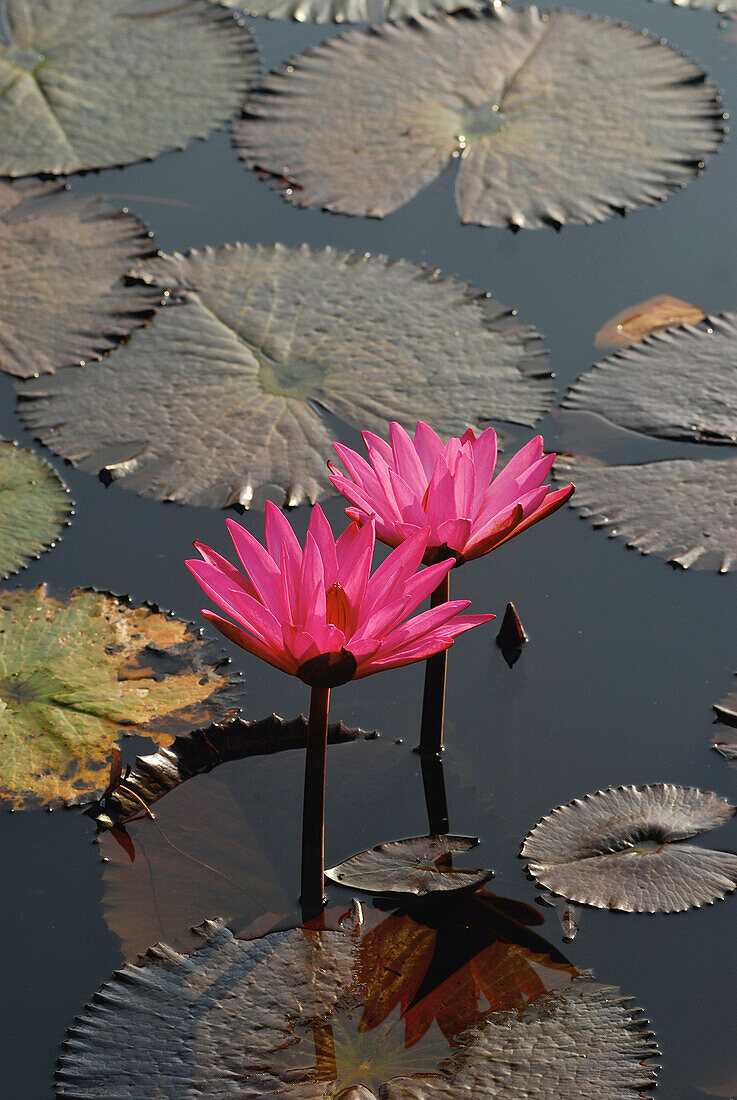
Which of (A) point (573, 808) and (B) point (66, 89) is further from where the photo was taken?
(B) point (66, 89)

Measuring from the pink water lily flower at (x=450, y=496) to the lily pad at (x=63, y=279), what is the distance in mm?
1427

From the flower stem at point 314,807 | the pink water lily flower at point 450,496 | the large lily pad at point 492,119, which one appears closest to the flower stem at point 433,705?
the pink water lily flower at point 450,496

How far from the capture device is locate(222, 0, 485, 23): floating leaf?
4379 mm

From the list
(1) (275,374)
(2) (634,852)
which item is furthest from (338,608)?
(1) (275,374)

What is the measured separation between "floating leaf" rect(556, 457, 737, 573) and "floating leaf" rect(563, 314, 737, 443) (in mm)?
148

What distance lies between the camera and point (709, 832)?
185 centimetres

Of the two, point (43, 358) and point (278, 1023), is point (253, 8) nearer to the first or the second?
point (43, 358)

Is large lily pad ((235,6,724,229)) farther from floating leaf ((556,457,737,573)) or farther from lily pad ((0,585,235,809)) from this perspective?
lily pad ((0,585,235,809))

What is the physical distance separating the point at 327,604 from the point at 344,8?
11.9 ft

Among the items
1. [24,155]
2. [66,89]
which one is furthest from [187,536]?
[66,89]

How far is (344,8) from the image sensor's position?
14.5ft

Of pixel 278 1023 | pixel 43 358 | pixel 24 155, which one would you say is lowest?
pixel 278 1023

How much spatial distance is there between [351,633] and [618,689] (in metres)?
0.81

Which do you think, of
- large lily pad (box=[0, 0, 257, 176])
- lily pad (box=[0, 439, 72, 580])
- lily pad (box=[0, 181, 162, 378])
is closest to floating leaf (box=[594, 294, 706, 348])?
lily pad (box=[0, 181, 162, 378])
